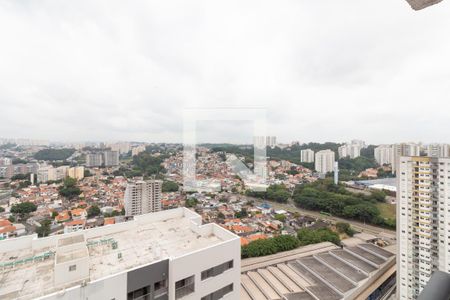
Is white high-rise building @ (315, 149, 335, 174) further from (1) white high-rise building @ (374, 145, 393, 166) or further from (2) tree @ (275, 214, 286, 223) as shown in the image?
(2) tree @ (275, 214, 286, 223)

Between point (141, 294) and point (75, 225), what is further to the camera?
point (75, 225)

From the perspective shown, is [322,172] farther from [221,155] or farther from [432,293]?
[432,293]

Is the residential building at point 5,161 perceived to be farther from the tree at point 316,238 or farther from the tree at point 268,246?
the tree at point 316,238

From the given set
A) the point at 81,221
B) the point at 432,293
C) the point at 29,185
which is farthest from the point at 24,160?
the point at 432,293

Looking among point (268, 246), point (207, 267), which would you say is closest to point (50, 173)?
point (268, 246)

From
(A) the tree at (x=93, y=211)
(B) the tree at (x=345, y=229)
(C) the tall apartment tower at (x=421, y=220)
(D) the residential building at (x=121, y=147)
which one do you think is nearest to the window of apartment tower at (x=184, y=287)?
(C) the tall apartment tower at (x=421, y=220)

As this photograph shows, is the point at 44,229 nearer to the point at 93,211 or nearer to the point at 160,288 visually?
the point at 93,211
